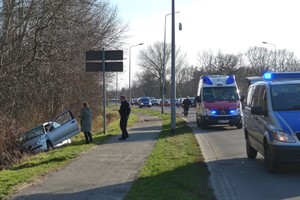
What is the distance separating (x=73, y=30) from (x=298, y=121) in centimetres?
1350

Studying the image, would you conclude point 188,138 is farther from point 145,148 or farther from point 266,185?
point 266,185

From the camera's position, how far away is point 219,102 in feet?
80.6

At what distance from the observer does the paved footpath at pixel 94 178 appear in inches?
317

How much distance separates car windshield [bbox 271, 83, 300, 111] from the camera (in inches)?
411

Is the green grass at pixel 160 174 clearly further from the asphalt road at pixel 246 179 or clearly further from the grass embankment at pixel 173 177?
the asphalt road at pixel 246 179

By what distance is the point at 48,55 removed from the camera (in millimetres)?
20500

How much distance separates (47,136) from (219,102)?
9868mm

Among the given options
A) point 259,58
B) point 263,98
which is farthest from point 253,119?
point 259,58

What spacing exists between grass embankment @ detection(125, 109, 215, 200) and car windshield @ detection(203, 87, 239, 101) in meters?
10.2

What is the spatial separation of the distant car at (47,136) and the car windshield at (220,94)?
8.65 m

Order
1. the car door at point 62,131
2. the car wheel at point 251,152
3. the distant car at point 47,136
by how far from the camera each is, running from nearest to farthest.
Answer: the car wheel at point 251,152
the distant car at point 47,136
the car door at point 62,131

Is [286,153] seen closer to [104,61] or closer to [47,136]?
[47,136]

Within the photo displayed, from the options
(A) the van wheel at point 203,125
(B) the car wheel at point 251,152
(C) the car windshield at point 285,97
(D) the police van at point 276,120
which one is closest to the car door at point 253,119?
(D) the police van at point 276,120

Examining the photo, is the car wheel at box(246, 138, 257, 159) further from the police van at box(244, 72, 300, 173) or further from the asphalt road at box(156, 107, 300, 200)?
the asphalt road at box(156, 107, 300, 200)
